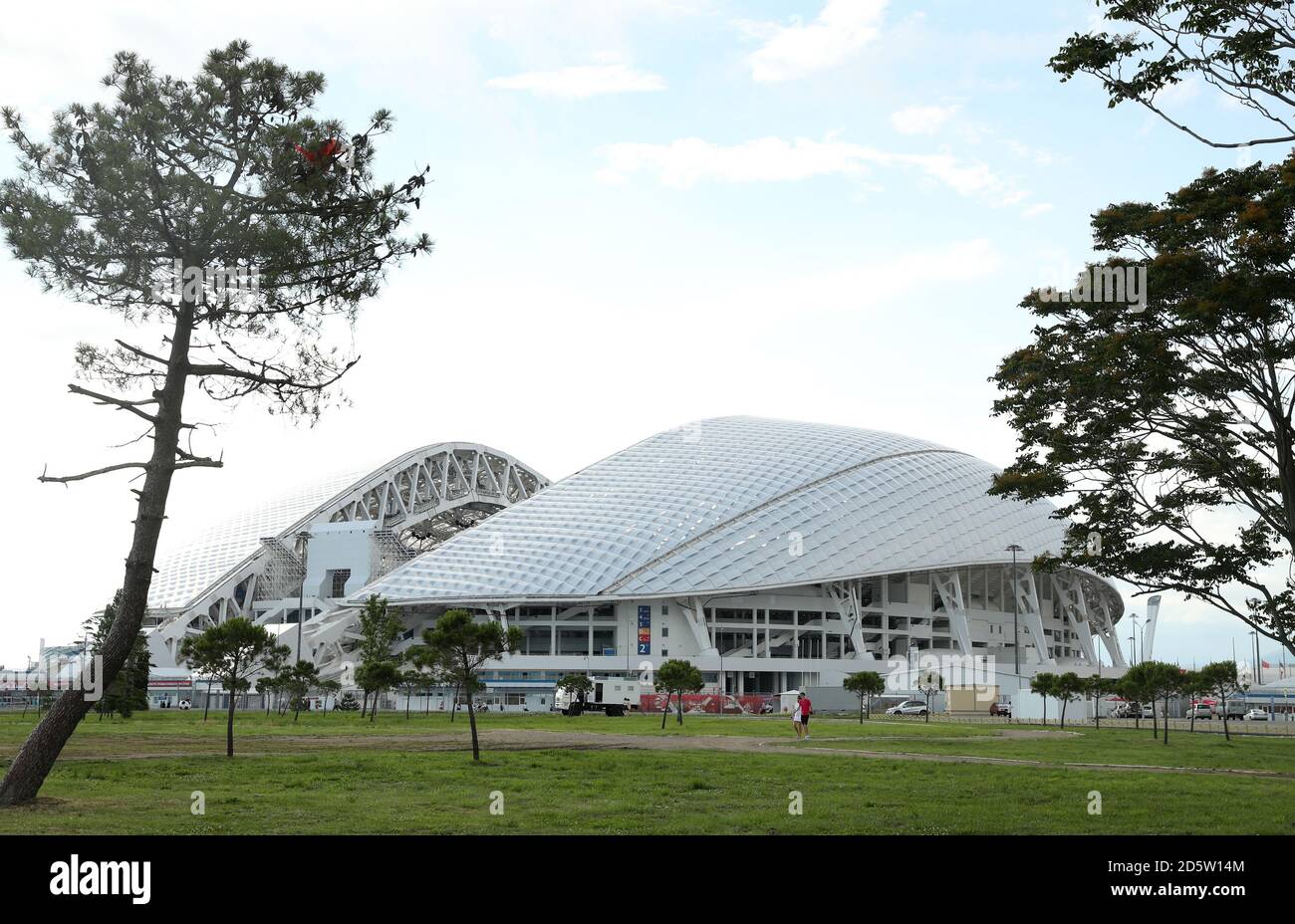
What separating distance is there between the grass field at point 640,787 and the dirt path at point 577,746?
0.13 meters

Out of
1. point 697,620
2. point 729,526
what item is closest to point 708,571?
point 697,620

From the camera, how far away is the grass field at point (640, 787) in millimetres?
15570

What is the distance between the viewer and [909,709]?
7525 cm

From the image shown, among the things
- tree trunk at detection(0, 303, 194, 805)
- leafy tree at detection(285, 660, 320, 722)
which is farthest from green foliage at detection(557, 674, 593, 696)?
tree trunk at detection(0, 303, 194, 805)

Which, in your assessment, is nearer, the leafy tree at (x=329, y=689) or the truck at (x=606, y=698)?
the truck at (x=606, y=698)

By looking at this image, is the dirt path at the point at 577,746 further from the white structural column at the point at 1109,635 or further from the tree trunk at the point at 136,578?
the white structural column at the point at 1109,635

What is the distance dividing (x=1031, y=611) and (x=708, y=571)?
3619cm

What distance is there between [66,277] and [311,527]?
316 ft

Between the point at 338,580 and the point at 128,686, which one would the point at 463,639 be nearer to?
the point at 128,686

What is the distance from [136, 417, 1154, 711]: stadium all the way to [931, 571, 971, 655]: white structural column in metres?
0.24

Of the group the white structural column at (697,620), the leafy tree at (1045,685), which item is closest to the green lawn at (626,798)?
the leafy tree at (1045,685)
